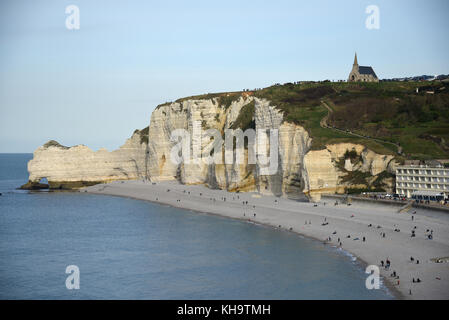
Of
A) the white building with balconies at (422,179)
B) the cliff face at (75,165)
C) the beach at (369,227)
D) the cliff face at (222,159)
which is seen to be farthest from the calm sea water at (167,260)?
the cliff face at (75,165)

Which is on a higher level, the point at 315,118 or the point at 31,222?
the point at 315,118

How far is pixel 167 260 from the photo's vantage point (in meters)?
41.4

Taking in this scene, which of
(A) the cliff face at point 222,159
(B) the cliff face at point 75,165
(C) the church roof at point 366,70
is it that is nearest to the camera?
(A) the cliff face at point 222,159

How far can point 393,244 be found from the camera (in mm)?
41875

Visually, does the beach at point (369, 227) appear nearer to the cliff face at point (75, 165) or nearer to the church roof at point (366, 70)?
the cliff face at point (75, 165)

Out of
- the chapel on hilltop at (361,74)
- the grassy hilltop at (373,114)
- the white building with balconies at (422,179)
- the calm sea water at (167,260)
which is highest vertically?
the chapel on hilltop at (361,74)

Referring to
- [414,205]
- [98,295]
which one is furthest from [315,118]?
[98,295]

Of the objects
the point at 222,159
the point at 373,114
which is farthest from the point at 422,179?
the point at 222,159

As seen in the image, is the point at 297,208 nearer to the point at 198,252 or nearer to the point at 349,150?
the point at 349,150

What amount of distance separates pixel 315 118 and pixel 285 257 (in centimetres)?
3831

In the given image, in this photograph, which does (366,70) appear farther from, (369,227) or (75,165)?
(369,227)

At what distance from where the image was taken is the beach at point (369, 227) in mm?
33781

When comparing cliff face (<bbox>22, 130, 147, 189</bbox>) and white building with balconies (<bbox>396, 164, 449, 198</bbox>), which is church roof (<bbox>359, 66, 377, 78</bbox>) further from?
white building with balconies (<bbox>396, 164, 449, 198</bbox>)

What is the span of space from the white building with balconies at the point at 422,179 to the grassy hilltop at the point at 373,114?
15.1 ft
